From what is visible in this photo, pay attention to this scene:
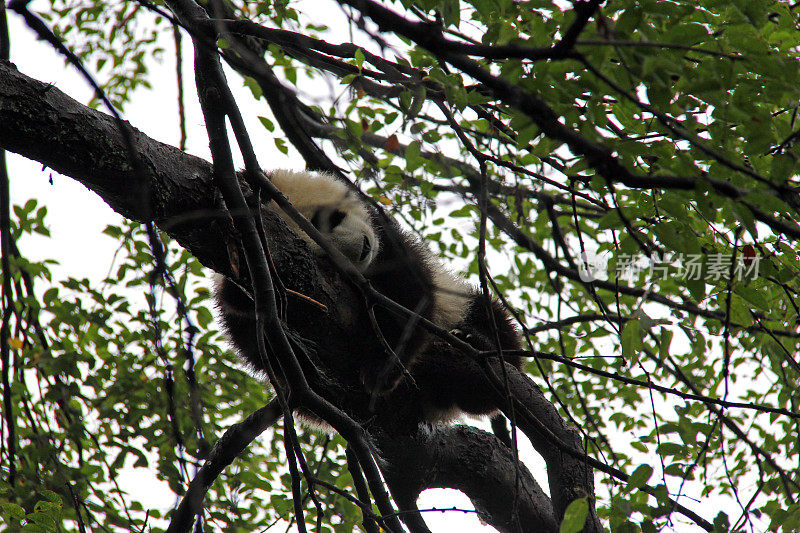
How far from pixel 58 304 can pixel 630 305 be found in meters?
3.26

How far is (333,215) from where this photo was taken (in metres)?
3.26

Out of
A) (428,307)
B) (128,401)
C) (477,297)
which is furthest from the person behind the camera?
(477,297)

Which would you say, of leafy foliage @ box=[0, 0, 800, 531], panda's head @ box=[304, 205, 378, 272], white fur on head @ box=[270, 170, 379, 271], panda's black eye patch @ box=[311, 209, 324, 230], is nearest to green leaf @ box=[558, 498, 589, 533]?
leafy foliage @ box=[0, 0, 800, 531]

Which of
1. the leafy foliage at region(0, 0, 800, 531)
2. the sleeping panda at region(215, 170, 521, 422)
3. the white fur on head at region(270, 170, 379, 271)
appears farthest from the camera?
the white fur on head at region(270, 170, 379, 271)

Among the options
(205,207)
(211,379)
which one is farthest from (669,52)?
(211,379)

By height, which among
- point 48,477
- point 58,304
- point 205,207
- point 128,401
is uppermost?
point 58,304

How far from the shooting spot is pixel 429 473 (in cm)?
310

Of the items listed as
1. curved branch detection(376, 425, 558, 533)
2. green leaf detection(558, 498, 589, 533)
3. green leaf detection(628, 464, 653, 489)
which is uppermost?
curved branch detection(376, 425, 558, 533)

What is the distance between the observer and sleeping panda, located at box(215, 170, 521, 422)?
299 cm

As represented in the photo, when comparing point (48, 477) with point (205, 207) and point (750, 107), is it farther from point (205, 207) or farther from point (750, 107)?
point (750, 107)

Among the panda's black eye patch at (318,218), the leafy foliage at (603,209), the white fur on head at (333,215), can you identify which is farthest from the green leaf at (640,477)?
the panda's black eye patch at (318,218)

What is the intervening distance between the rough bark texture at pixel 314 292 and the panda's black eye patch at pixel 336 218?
1.35 feet

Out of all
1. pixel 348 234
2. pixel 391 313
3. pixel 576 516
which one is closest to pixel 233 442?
pixel 391 313

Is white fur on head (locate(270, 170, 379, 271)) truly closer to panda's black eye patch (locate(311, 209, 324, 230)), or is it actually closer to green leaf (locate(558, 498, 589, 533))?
panda's black eye patch (locate(311, 209, 324, 230))
